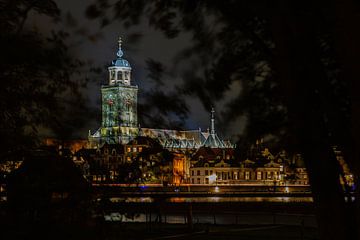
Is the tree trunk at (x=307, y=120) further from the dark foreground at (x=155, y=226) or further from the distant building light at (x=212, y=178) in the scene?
Answer: the distant building light at (x=212, y=178)

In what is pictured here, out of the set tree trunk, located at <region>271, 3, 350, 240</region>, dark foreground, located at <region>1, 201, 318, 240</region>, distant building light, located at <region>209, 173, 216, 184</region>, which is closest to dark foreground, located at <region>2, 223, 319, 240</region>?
dark foreground, located at <region>1, 201, 318, 240</region>

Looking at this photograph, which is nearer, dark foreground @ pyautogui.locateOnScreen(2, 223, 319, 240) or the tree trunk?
the tree trunk

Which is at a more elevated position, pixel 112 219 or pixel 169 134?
pixel 169 134

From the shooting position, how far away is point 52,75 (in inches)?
361

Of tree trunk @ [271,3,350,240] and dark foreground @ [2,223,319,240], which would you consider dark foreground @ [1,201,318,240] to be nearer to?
dark foreground @ [2,223,319,240]

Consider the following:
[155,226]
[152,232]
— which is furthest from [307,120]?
[155,226]

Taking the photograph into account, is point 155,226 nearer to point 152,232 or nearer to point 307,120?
point 152,232

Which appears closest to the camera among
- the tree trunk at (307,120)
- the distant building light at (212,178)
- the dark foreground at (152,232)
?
the tree trunk at (307,120)

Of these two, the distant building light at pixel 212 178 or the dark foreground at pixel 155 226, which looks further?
the distant building light at pixel 212 178

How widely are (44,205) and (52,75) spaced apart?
181 cm

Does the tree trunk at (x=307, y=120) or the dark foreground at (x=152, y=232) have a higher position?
the tree trunk at (x=307, y=120)

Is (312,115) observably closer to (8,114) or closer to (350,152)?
(350,152)

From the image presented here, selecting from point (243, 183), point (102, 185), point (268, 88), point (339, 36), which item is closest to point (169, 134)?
point (102, 185)

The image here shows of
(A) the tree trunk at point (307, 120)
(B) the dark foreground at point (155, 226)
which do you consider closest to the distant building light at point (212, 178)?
(B) the dark foreground at point (155, 226)
